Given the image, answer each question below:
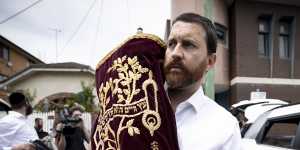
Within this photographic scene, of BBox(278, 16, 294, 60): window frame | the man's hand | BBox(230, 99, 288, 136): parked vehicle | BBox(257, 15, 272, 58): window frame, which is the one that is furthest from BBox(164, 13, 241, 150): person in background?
BBox(278, 16, 294, 60): window frame

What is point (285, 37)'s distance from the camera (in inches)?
773

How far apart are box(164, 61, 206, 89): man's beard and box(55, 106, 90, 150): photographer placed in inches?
184

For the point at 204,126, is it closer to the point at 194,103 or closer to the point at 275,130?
the point at 194,103

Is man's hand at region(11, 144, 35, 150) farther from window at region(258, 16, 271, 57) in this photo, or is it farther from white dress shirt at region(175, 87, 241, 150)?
window at region(258, 16, 271, 57)

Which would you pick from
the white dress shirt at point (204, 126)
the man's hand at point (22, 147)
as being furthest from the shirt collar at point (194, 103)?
the man's hand at point (22, 147)

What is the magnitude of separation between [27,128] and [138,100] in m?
3.84

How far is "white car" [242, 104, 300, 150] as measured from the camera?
4.30m

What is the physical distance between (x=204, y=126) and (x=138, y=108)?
24 centimetres

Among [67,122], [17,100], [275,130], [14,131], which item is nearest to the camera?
[275,130]

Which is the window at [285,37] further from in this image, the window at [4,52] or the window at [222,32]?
the window at [4,52]

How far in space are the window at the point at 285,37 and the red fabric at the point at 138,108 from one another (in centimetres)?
1838

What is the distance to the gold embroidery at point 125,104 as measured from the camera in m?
1.68

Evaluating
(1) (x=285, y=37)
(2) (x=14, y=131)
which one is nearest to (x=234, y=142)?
(2) (x=14, y=131)

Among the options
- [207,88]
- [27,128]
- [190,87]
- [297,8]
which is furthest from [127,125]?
[297,8]
